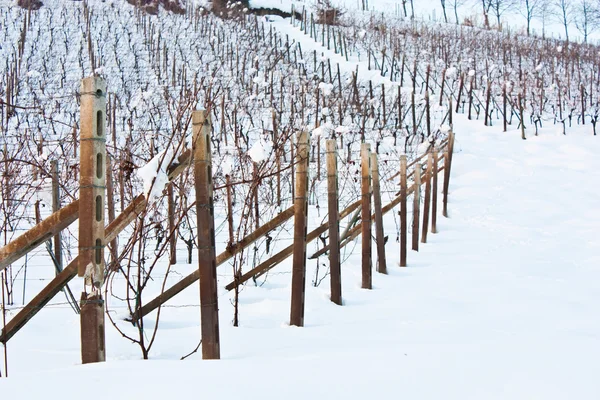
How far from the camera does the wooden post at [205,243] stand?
2736 mm

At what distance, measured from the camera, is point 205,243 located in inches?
108

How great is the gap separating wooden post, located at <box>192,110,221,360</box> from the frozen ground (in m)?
0.16

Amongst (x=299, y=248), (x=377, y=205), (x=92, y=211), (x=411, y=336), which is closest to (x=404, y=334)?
(x=411, y=336)

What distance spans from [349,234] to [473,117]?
12.5 m

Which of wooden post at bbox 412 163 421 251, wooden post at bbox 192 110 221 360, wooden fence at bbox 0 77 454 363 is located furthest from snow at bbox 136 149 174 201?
wooden post at bbox 412 163 421 251

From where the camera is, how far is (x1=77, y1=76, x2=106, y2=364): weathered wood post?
7.16ft

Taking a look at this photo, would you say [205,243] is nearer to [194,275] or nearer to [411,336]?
[194,275]

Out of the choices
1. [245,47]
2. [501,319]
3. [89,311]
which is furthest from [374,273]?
[245,47]

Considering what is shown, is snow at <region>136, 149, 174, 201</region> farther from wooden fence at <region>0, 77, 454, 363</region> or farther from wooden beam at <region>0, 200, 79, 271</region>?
wooden beam at <region>0, 200, 79, 271</region>

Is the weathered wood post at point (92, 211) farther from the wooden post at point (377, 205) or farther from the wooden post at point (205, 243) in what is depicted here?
the wooden post at point (377, 205)

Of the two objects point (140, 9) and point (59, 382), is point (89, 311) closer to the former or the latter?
point (59, 382)

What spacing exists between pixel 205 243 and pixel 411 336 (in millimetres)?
1397

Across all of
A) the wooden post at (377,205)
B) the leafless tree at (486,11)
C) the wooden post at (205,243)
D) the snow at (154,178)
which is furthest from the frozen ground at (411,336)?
the leafless tree at (486,11)

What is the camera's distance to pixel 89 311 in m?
2.24
